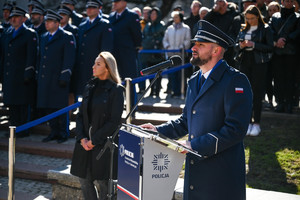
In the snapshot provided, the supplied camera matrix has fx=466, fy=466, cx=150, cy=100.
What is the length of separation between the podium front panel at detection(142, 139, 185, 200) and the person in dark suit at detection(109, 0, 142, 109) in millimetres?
5310

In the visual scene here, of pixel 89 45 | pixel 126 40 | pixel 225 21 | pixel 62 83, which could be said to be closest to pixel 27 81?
pixel 62 83

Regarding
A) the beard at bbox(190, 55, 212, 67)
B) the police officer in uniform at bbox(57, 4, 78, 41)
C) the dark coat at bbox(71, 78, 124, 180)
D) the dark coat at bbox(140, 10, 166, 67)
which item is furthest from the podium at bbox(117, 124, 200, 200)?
the dark coat at bbox(140, 10, 166, 67)

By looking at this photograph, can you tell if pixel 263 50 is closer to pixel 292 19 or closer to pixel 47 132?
pixel 292 19

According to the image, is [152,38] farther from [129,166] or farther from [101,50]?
[129,166]

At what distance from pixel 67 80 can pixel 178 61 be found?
459 cm

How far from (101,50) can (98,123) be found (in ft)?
10.0

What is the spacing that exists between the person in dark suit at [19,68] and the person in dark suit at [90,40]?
0.90m

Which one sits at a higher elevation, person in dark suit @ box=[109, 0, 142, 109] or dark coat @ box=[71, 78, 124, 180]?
person in dark suit @ box=[109, 0, 142, 109]

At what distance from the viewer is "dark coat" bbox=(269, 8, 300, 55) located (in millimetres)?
8336

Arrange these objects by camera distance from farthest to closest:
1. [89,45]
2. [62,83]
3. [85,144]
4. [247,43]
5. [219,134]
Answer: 1. [89,45]
2. [62,83]
3. [247,43]
4. [85,144]
5. [219,134]

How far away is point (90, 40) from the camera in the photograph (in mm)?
8094

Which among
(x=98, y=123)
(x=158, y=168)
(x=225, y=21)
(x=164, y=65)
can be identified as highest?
(x=225, y=21)

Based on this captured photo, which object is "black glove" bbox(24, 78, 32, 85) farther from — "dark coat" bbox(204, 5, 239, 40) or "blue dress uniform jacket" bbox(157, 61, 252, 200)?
"blue dress uniform jacket" bbox(157, 61, 252, 200)

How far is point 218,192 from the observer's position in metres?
3.33
